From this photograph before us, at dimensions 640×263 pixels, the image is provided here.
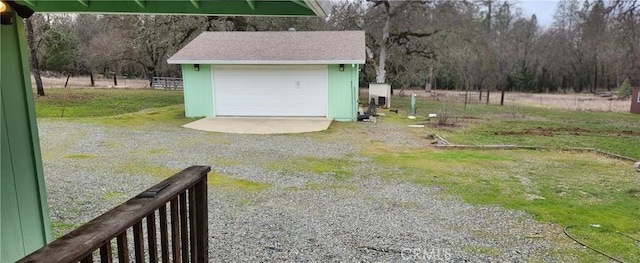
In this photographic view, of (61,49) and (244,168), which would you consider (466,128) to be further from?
(61,49)

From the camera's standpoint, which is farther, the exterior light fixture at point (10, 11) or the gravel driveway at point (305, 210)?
the gravel driveway at point (305, 210)

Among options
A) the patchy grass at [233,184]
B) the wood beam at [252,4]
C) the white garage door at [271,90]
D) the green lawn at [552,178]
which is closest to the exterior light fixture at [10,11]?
the wood beam at [252,4]

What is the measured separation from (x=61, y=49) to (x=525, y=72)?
3567 centimetres

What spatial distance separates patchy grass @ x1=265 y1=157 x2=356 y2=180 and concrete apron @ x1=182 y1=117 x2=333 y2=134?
316 centimetres

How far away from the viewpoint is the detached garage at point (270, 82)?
12031 mm

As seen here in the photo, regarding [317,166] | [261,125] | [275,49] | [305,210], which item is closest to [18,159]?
[305,210]

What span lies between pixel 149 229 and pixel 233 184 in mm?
3811

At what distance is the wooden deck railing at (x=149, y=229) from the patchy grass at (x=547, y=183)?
315cm

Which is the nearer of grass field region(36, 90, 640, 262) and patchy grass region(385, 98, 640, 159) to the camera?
grass field region(36, 90, 640, 262)

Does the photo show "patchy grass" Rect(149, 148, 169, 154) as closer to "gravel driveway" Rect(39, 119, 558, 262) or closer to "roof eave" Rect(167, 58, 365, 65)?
"gravel driveway" Rect(39, 119, 558, 262)

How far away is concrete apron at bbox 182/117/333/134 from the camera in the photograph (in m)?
10.3

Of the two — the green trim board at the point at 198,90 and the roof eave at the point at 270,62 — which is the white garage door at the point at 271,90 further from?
the roof eave at the point at 270,62

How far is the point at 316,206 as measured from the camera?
459 centimetres

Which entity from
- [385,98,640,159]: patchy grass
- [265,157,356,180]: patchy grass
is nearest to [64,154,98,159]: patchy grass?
[265,157,356,180]: patchy grass
